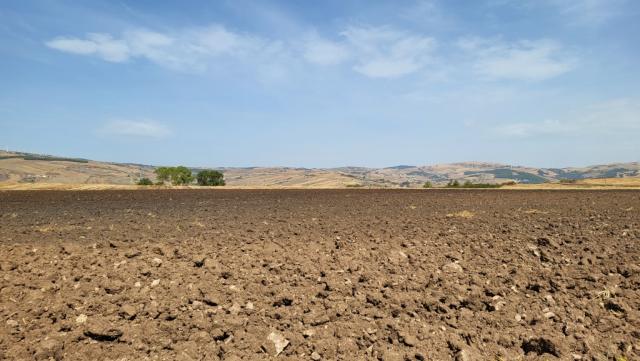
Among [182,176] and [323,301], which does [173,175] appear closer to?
[182,176]

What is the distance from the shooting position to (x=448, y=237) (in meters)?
15.7

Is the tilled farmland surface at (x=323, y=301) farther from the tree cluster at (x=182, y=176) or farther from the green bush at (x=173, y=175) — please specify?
the green bush at (x=173, y=175)

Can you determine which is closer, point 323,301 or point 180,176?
point 323,301

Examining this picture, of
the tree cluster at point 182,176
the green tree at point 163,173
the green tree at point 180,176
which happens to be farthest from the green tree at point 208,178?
the green tree at point 163,173

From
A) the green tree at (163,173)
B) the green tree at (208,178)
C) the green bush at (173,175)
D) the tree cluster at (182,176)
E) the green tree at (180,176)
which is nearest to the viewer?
the green tree at (208,178)

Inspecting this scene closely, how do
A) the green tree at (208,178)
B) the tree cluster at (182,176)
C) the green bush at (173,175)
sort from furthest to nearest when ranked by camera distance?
the green bush at (173,175)
the tree cluster at (182,176)
the green tree at (208,178)

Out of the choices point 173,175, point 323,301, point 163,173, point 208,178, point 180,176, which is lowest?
point 208,178

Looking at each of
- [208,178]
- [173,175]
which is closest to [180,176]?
[173,175]

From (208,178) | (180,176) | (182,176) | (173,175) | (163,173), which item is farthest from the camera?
(182,176)

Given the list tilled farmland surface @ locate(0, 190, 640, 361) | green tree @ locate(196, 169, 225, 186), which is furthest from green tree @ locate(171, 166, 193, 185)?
tilled farmland surface @ locate(0, 190, 640, 361)

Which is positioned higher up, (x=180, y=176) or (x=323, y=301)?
(x=323, y=301)

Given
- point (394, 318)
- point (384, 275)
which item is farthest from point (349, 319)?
point (384, 275)

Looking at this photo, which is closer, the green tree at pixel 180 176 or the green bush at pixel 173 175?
the green tree at pixel 180 176

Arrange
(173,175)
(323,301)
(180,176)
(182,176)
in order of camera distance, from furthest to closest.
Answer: (182,176), (180,176), (173,175), (323,301)
